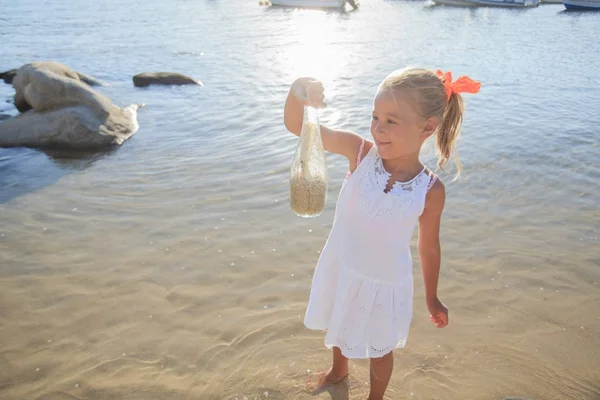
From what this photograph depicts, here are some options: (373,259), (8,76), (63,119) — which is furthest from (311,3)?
(373,259)

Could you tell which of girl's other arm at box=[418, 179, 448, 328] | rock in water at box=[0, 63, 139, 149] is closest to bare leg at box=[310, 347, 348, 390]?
girl's other arm at box=[418, 179, 448, 328]

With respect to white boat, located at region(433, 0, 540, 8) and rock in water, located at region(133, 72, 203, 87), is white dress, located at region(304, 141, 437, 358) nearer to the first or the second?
rock in water, located at region(133, 72, 203, 87)

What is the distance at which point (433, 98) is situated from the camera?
2098 millimetres

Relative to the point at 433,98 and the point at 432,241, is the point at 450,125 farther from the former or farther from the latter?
the point at 432,241

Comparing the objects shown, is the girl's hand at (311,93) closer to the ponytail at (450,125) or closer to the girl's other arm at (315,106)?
the girl's other arm at (315,106)

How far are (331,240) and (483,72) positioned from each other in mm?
10622

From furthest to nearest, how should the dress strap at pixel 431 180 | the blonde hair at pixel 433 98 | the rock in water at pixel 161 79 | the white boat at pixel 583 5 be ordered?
1. the white boat at pixel 583 5
2. the rock in water at pixel 161 79
3. the dress strap at pixel 431 180
4. the blonde hair at pixel 433 98

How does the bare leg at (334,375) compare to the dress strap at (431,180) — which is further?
the bare leg at (334,375)

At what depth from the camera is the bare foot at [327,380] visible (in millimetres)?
2863

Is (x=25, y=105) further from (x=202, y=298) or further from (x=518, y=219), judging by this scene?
(x=518, y=219)

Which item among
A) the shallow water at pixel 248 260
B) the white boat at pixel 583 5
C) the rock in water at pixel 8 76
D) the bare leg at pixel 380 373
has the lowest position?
the white boat at pixel 583 5

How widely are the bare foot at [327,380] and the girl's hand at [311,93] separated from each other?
1616 millimetres

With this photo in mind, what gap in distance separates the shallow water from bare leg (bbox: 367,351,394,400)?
0.34 m

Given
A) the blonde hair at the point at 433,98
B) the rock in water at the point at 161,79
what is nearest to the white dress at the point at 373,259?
the blonde hair at the point at 433,98
